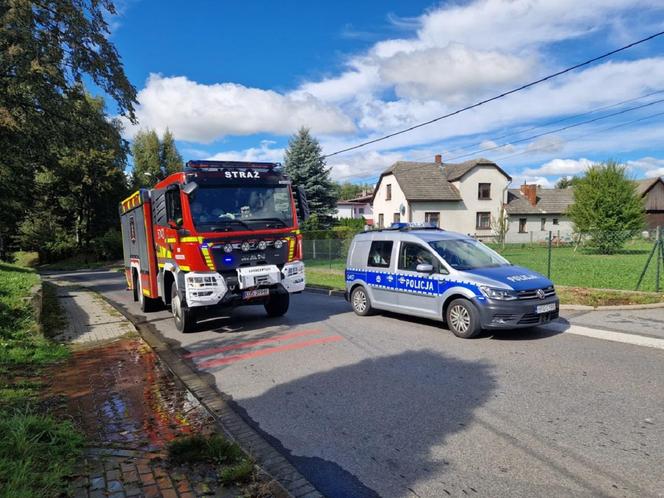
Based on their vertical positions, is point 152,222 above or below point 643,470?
above

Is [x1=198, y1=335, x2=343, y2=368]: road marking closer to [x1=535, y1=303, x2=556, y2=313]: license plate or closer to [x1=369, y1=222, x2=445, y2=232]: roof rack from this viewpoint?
[x1=369, y1=222, x2=445, y2=232]: roof rack

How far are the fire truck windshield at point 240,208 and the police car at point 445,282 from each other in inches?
76.3

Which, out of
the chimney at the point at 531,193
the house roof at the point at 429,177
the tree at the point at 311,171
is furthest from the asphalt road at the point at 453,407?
the chimney at the point at 531,193

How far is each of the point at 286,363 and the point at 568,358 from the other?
3.75 meters

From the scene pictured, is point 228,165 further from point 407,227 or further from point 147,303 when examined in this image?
point 147,303

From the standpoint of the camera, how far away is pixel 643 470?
336 cm

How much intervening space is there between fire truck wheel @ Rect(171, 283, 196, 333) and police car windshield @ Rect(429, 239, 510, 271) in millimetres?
4558

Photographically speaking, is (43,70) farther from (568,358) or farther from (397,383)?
(568,358)

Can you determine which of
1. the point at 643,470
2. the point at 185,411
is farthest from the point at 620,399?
the point at 185,411

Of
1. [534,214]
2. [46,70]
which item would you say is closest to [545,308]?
[46,70]

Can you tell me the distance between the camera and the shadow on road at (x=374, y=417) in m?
3.48

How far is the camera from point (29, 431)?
144 inches

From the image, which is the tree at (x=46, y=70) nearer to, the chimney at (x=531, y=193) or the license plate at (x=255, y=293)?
the license plate at (x=255, y=293)

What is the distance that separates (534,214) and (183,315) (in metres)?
42.8
